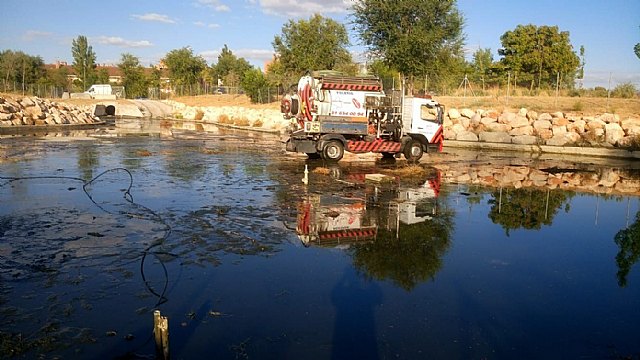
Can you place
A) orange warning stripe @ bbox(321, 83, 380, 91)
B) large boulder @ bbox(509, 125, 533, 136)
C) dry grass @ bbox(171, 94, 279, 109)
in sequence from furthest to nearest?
1. dry grass @ bbox(171, 94, 279, 109)
2. large boulder @ bbox(509, 125, 533, 136)
3. orange warning stripe @ bbox(321, 83, 380, 91)

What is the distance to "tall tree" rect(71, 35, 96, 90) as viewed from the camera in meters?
90.1

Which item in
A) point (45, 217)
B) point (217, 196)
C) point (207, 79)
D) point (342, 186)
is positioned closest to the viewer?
point (45, 217)

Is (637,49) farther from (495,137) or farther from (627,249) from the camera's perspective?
(627,249)

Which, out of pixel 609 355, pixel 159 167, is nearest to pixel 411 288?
pixel 609 355

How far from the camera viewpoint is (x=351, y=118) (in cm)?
1938

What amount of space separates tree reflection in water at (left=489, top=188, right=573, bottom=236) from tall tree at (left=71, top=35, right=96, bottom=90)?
89888 mm

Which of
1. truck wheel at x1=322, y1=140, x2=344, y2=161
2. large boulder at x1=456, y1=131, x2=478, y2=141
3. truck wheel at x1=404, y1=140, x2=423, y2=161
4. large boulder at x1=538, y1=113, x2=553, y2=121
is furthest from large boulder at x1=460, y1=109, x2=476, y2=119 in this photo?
truck wheel at x1=322, y1=140, x2=344, y2=161

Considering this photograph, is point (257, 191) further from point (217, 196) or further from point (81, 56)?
point (81, 56)

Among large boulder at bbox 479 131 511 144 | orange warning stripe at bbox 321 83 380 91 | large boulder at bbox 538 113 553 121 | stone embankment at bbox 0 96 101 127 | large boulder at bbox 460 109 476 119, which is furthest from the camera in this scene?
stone embankment at bbox 0 96 101 127

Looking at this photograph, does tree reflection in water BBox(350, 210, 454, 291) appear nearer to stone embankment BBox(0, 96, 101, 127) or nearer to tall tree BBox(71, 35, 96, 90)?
stone embankment BBox(0, 96, 101, 127)

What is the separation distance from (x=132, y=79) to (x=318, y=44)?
1902 inches

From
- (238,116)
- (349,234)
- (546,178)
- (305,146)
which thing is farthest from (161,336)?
(238,116)

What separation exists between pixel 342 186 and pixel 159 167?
271 inches

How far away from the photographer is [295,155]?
22.0 meters
